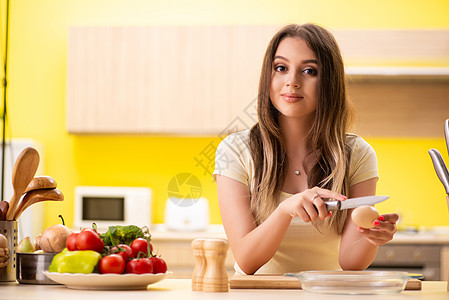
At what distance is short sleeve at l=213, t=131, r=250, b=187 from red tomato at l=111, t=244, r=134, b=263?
0.53 m

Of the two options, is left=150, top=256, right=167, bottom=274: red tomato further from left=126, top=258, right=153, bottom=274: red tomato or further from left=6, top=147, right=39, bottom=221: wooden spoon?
left=6, top=147, right=39, bottom=221: wooden spoon

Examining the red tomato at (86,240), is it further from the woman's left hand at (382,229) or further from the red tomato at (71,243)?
the woman's left hand at (382,229)

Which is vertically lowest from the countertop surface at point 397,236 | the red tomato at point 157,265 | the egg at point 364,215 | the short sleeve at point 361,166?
the countertop surface at point 397,236

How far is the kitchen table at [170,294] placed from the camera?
48.4 inches

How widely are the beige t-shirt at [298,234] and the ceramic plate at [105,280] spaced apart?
1.81 feet

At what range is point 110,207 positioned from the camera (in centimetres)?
419

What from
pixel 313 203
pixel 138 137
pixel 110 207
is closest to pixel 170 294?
pixel 313 203

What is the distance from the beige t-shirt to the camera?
181 centimetres

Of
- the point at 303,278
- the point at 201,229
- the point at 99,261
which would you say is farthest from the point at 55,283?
the point at 201,229

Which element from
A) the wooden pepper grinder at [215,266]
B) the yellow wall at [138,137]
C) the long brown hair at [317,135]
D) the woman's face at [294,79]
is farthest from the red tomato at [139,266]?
Result: the yellow wall at [138,137]

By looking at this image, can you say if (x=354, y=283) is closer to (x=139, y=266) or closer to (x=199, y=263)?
(x=199, y=263)

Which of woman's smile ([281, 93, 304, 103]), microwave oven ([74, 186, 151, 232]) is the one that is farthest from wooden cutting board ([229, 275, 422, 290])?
microwave oven ([74, 186, 151, 232])

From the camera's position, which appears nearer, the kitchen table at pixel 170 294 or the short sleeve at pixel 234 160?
the kitchen table at pixel 170 294

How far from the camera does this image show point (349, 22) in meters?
4.55
